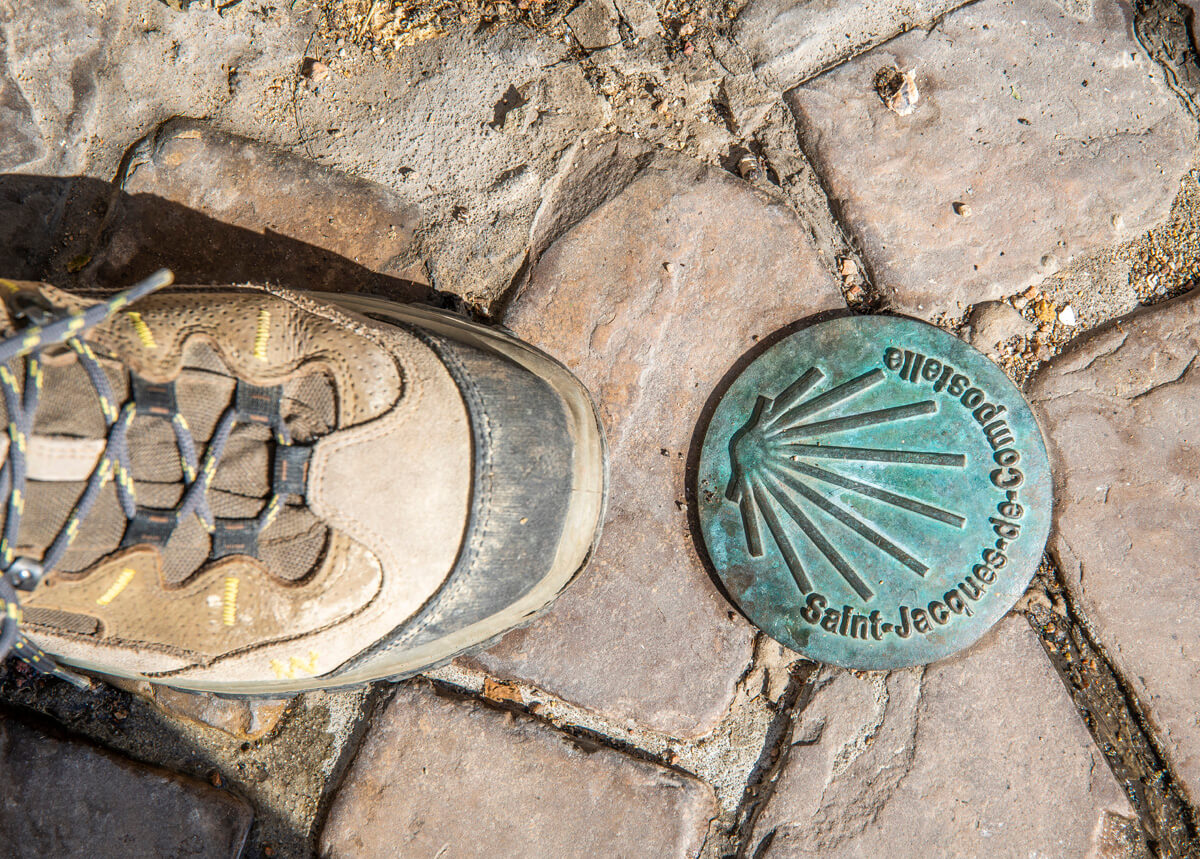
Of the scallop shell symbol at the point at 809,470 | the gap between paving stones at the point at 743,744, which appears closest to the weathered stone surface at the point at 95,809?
the gap between paving stones at the point at 743,744

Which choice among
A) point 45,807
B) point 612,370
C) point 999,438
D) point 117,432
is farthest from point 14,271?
point 999,438

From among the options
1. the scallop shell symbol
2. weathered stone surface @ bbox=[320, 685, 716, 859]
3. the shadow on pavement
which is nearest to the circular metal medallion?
the scallop shell symbol

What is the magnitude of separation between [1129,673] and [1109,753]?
147 millimetres

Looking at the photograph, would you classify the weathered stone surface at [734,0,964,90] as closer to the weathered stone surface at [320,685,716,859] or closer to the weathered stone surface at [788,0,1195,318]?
the weathered stone surface at [788,0,1195,318]

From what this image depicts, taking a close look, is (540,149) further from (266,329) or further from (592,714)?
(592,714)

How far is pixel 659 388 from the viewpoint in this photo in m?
1.41

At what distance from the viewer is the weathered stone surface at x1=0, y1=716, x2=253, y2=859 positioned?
1.39 meters

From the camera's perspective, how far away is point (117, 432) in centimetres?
98

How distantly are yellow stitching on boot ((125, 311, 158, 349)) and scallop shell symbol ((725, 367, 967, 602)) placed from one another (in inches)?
36.5

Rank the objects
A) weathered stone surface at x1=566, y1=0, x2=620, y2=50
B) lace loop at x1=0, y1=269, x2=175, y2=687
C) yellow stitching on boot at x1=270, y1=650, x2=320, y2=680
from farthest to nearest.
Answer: weathered stone surface at x1=566, y1=0, x2=620, y2=50, yellow stitching on boot at x1=270, y1=650, x2=320, y2=680, lace loop at x1=0, y1=269, x2=175, y2=687

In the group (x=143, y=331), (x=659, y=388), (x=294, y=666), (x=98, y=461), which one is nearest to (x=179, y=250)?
(x=143, y=331)

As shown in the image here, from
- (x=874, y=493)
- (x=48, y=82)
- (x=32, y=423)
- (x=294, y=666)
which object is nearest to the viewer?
(x=32, y=423)

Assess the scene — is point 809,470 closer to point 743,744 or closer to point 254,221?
point 743,744

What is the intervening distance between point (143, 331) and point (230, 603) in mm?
388
